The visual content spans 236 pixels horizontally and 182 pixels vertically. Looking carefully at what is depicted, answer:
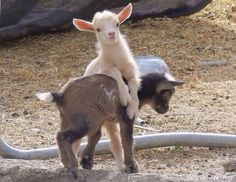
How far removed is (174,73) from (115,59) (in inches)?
144

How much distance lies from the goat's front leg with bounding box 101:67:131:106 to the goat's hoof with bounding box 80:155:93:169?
517 mm

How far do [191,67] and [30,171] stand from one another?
419 cm

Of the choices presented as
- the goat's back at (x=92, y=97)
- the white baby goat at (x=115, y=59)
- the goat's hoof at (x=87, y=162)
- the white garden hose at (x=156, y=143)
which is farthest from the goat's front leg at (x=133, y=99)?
the white garden hose at (x=156, y=143)

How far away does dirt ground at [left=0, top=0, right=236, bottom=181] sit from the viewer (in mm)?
5699

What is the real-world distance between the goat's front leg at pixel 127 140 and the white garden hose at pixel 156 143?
69 cm

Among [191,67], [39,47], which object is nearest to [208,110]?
[191,67]

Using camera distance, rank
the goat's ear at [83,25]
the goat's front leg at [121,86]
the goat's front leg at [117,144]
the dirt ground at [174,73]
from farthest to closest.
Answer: the dirt ground at [174,73]
the goat's front leg at [117,144]
the goat's ear at [83,25]
the goat's front leg at [121,86]

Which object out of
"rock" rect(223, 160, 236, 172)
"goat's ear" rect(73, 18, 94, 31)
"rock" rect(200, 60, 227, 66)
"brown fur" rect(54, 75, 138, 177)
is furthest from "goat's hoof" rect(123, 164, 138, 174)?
"rock" rect(200, 60, 227, 66)

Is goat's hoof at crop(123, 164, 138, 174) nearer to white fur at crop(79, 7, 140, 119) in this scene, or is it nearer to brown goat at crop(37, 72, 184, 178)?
brown goat at crop(37, 72, 184, 178)

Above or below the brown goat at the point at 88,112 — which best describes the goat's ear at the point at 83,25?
above

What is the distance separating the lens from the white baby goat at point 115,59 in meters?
4.66

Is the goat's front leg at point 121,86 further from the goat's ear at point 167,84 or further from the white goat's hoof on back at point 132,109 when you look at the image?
the goat's ear at point 167,84

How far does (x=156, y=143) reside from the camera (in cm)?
564

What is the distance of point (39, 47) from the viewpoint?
948cm
